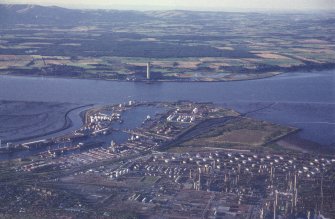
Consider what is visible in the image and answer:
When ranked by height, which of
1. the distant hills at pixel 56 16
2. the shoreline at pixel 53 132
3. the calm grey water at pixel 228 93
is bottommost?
the shoreline at pixel 53 132

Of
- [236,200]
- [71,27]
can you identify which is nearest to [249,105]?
[236,200]

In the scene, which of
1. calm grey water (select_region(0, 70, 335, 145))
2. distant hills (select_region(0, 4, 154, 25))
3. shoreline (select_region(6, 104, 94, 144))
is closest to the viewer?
Answer: shoreline (select_region(6, 104, 94, 144))

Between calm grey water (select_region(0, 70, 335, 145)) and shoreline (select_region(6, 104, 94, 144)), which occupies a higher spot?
calm grey water (select_region(0, 70, 335, 145))

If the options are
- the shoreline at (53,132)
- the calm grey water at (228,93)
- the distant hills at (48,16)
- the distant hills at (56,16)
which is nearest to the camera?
the shoreline at (53,132)

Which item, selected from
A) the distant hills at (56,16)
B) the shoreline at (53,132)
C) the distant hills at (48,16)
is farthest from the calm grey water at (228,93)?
the distant hills at (48,16)

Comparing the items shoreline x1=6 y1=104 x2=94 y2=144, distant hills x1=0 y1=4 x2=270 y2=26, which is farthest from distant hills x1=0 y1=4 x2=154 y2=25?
shoreline x1=6 y1=104 x2=94 y2=144

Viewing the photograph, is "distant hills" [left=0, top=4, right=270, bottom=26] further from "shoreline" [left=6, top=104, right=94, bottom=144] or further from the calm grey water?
"shoreline" [left=6, top=104, right=94, bottom=144]

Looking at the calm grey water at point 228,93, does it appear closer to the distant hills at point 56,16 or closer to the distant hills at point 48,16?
the distant hills at point 56,16

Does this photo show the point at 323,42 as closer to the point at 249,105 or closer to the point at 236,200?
the point at 249,105

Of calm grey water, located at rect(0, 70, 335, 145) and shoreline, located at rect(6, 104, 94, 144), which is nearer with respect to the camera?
shoreline, located at rect(6, 104, 94, 144)
